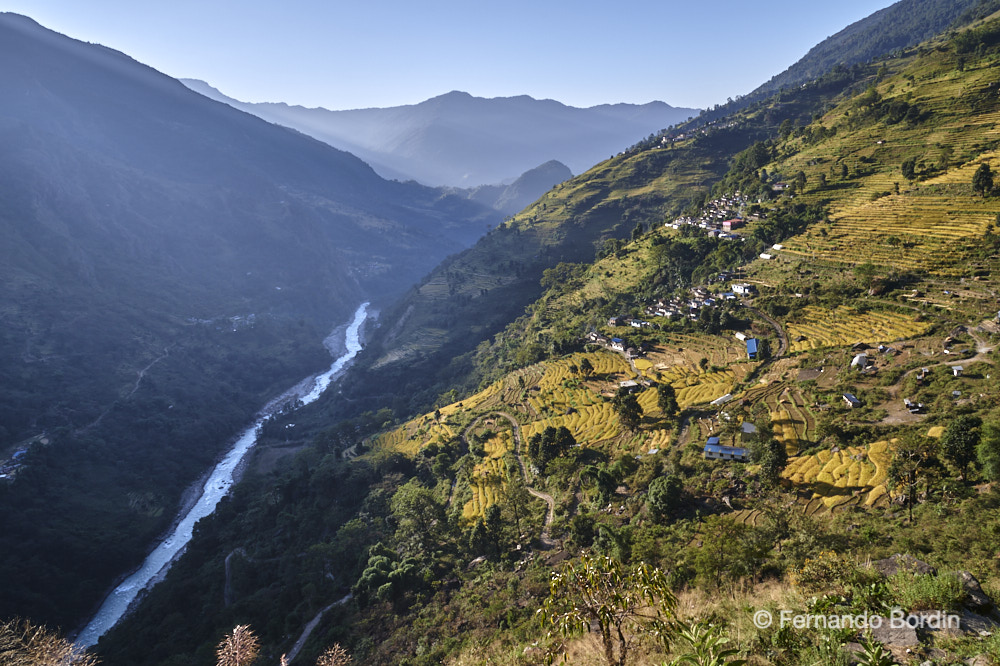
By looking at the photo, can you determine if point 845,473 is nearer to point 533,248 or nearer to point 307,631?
point 307,631

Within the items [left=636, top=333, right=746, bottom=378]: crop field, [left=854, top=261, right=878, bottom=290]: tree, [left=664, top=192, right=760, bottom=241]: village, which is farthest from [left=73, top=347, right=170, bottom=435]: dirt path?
[left=854, top=261, right=878, bottom=290]: tree

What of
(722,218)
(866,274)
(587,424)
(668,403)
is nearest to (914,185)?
(866,274)

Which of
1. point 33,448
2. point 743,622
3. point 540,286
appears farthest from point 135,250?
point 743,622

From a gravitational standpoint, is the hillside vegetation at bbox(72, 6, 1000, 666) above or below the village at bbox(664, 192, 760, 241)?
below

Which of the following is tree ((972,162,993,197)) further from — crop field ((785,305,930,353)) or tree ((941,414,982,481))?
tree ((941,414,982,481))

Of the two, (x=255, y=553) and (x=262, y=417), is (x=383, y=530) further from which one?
(x=262, y=417)

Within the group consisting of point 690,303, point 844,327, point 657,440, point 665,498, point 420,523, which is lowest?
point 420,523

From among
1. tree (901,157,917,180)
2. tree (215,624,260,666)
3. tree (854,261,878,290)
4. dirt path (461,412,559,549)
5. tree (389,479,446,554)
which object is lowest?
tree (389,479,446,554)
